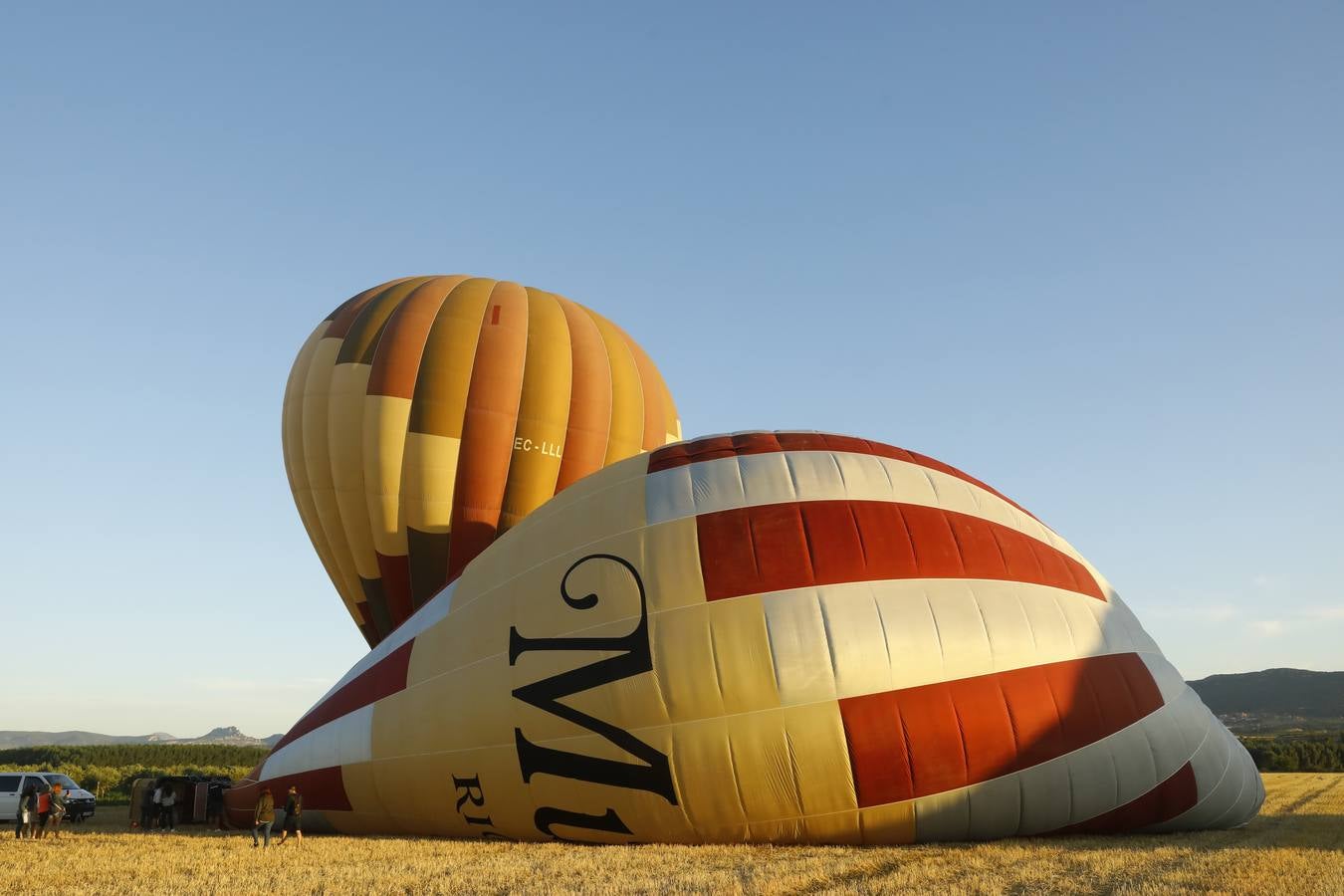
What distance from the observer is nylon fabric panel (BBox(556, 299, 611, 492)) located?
18.4m

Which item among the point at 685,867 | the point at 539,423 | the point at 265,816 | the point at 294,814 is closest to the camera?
the point at 685,867

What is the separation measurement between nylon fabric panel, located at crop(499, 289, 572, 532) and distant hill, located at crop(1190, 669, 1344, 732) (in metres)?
125

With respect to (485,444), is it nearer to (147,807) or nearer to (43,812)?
(147,807)

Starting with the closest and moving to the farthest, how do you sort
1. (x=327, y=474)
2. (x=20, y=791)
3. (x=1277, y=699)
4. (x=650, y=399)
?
(x=20, y=791), (x=327, y=474), (x=650, y=399), (x=1277, y=699)

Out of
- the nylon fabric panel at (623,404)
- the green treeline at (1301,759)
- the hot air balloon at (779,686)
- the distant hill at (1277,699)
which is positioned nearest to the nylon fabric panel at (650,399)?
the nylon fabric panel at (623,404)

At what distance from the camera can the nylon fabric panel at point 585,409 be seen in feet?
60.4

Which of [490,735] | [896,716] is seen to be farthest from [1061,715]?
[490,735]

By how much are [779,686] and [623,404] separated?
985cm

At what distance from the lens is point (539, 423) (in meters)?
18.1

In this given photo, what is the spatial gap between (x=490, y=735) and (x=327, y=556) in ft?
30.6

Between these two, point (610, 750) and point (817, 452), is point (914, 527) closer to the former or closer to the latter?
point (817, 452)

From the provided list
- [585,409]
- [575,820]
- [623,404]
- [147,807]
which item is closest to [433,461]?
[585,409]

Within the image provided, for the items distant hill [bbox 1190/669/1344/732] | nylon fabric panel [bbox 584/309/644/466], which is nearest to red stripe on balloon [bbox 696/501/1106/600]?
nylon fabric panel [bbox 584/309/644/466]

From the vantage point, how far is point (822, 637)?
1051cm
